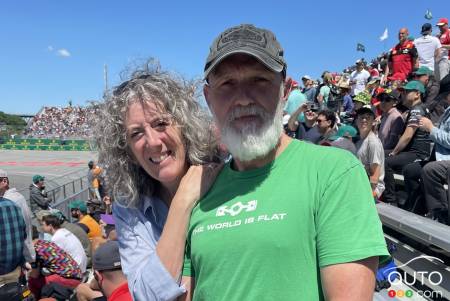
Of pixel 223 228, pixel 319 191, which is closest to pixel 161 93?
pixel 223 228

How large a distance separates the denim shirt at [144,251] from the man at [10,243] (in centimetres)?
398

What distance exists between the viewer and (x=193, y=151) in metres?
1.81

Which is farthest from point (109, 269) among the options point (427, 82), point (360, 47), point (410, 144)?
point (360, 47)

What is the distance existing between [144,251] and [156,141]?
0.48m

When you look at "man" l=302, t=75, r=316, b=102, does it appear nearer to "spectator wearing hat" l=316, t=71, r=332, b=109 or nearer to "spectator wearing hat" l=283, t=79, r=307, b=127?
"spectator wearing hat" l=316, t=71, r=332, b=109

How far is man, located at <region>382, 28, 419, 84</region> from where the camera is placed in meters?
9.44

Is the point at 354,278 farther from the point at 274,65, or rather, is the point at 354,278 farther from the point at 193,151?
the point at 193,151

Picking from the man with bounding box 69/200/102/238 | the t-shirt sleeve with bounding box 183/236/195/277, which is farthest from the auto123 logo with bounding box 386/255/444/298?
the man with bounding box 69/200/102/238

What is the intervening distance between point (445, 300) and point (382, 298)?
18.7 inches

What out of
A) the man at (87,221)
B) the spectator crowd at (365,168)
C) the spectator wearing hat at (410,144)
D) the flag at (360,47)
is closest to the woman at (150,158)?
the spectator crowd at (365,168)

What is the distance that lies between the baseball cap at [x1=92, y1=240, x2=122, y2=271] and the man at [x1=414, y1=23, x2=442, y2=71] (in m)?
8.86

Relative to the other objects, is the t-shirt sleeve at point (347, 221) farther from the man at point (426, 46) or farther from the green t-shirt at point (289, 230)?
the man at point (426, 46)

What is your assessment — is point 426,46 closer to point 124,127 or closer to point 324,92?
point 324,92

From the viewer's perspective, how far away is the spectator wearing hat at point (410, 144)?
206 inches
